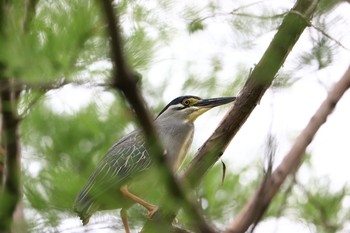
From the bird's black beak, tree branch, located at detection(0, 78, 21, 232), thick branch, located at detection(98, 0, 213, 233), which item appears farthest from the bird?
thick branch, located at detection(98, 0, 213, 233)

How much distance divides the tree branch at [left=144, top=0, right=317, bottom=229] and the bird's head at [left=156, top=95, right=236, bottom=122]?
6.54ft

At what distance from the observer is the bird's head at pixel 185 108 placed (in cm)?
470

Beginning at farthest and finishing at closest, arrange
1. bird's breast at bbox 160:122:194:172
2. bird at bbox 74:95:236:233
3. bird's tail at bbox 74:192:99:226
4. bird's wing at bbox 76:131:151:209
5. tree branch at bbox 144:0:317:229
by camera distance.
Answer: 1. bird's breast at bbox 160:122:194:172
2. bird's wing at bbox 76:131:151:209
3. bird at bbox 74:95:236:233
4. bird's tail at bbox 74:192:99:226
5. tree branch at bbox 144:0:317:229

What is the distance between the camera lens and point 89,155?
2.76m

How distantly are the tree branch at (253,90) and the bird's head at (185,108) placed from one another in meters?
1.99

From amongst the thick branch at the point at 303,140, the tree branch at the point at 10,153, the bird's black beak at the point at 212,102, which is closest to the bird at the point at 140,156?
the bird's black beak at the point at 212,102

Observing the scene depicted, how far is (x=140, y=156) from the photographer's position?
13.4 feet

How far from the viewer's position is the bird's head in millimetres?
4699

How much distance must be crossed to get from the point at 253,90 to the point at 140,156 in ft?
5.19

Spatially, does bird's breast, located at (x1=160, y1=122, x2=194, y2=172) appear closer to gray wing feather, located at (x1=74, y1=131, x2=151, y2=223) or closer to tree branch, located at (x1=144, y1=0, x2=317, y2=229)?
gray wing feather, located at (x1=74, y1=131, x2=151, y2=223)

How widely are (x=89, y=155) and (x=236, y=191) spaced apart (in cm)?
110

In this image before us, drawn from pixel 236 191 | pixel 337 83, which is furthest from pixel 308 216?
pixel 337 83

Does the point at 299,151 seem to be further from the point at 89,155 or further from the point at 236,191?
the point at 236,191

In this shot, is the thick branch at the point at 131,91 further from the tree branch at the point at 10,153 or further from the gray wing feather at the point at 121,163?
the gray wing feather at the point at 121,163
